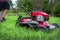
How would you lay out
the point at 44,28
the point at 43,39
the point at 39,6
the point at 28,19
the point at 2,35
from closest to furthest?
the point at 43,39
the point at 2,35
the point at 44,28
the point at 28,19
the point at 39,6

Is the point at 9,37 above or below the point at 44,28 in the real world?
above

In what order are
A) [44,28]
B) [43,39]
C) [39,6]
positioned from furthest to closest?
[39,6]
[44,28]
[43,39]

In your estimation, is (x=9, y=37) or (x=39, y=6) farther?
(x=39, y=6)

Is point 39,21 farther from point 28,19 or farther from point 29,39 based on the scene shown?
point 29,39

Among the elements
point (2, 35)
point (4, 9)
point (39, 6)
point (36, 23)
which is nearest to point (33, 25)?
point (36, 23)

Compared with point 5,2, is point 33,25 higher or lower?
lower

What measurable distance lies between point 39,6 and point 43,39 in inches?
209

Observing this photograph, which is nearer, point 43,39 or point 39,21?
point 43,39

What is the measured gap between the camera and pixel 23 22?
6648mm

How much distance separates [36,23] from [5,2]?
0.84m

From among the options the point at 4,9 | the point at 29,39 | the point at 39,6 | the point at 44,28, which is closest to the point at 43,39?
the point at 29,39

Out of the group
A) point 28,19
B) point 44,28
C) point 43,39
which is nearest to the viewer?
point 43,39

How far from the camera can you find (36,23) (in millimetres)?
6527

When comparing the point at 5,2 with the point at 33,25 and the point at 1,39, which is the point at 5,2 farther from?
the point at 1,39
